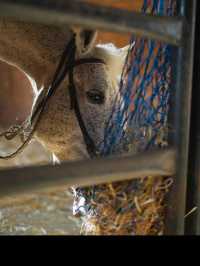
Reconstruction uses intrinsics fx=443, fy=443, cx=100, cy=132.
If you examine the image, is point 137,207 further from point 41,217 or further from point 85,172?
point 41,217

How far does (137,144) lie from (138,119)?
0.17 feet

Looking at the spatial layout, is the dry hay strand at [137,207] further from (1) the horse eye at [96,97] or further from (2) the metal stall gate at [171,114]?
(1) the horse eye at [96,97]

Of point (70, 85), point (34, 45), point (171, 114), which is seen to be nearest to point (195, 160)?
point (171, 114)

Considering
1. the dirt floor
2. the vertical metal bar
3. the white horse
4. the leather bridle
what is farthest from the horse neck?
the vertical metal bar

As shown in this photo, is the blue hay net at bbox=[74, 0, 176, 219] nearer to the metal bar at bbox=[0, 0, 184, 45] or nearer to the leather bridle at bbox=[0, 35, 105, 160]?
the metal bar at bbox=[0, 0, 184, 45]

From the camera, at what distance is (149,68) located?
0.84 m

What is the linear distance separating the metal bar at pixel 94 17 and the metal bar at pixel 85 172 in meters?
0.18

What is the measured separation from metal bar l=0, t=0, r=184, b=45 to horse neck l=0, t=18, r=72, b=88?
940 mm

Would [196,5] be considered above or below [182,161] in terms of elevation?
above

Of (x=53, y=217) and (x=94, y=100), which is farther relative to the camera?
(x=53, y=217)

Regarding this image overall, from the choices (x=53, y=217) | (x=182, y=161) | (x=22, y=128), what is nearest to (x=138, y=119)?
(x=182, y=161)

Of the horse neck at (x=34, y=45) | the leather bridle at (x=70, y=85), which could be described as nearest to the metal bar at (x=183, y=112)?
the leather bridle at (x=70, y=85)

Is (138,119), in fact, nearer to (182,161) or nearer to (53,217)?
(182,161)

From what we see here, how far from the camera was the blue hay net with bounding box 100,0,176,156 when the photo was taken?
791 mm
